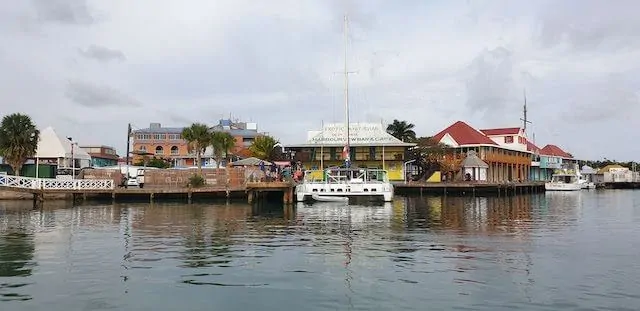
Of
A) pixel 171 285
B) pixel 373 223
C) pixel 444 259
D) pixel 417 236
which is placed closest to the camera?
pixel 171 285

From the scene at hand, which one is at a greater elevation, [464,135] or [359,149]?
[464,135]

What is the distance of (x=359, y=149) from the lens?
80.5m

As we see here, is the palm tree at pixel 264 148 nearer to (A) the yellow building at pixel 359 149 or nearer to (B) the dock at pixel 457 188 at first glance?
(A) the yellow building at pixel 359 149

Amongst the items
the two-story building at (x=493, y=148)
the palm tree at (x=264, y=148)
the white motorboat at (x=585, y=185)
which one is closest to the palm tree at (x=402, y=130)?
Answer: the two-story building at (x=493, y=148)

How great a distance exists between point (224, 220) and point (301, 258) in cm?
1577

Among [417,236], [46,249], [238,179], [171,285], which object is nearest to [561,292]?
[171,285]

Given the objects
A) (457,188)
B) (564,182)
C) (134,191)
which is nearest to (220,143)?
(134,191)

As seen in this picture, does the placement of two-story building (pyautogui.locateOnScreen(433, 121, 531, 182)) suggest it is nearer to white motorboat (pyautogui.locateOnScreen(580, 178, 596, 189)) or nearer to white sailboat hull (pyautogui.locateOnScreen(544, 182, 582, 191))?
white sailboat hull (pyautogui.locateOnScreen(544, 182, 582, 191))

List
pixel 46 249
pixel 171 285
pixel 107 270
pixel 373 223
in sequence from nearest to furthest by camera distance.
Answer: pixel 171 285
pixel 107 270
pixel 46 249
pixel 373 223

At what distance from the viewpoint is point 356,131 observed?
3223 inches

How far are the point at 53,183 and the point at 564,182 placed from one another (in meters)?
80.0

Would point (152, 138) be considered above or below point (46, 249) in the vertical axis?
above

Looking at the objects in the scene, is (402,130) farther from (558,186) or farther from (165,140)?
(165,140)

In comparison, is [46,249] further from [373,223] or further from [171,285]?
[373,223]
